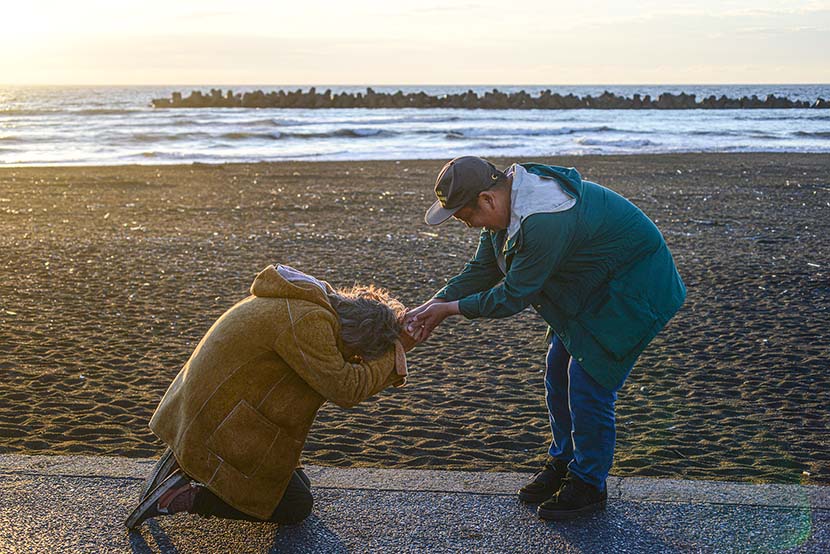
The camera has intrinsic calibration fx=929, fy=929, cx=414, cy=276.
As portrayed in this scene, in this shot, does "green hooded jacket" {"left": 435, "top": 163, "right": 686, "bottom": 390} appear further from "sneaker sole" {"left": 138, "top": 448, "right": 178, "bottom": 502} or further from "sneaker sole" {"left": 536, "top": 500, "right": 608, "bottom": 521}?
"sneaker sole" {"left": 138, "top": 448, "right": 178, "bottom": 502}

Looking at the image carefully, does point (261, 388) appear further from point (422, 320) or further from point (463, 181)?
point (463, 181)

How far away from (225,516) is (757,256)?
7582 millimetres

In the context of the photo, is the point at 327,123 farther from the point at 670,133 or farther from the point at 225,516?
the point at 225,516

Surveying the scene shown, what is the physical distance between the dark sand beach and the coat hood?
4.47 ft

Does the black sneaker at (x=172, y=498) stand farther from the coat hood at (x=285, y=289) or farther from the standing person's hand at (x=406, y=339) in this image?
the standing person's hand at (x=406, y=339)

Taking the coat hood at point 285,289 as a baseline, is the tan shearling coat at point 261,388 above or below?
below

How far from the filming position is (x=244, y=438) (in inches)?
131

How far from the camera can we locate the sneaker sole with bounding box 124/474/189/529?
11.1 ft

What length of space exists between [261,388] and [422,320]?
0.69 metres

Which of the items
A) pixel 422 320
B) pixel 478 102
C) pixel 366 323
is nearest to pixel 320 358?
pixel 366 323

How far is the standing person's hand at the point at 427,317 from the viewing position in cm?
361

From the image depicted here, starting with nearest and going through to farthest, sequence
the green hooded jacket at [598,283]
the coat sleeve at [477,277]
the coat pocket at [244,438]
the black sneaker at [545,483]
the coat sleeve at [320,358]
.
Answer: the coat sleeve at [320,358], the coat pocket at [244,438], the green hooded jacket at [598,283], the black sneaker at [545,483], the coat sleeve at [477,277]

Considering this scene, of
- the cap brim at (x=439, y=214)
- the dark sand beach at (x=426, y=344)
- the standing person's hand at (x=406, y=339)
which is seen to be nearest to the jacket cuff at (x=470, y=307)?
the standing person's hand at (x=406, y=339)

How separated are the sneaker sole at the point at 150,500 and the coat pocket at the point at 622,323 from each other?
164cm
